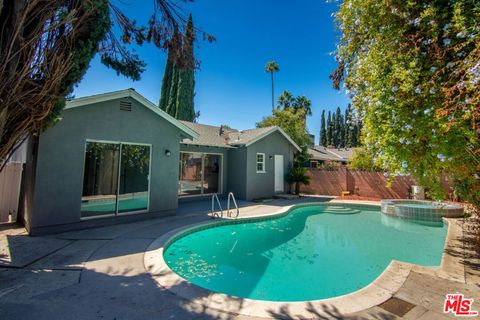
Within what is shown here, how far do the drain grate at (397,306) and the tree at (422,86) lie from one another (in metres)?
3.10

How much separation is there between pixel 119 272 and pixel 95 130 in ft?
17.9

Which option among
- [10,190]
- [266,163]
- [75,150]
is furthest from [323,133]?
[10,190]

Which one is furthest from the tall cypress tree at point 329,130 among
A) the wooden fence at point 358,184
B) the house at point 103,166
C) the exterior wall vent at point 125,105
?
the exterior wall vent at point 125,105

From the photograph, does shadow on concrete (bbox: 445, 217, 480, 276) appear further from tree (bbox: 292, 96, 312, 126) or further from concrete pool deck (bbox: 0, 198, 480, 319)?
tree (bbox: 292, 96, 312, 126)

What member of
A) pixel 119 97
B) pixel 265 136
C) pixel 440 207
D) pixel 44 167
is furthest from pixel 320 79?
pixel 44 167

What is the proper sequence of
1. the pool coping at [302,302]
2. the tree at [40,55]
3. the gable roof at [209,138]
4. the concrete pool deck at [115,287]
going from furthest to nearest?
1. the gable roof at [209,138]
2. the tree at [40,55]
3. the pool coping at [302,302]
4. the concrete pool deck at [115,287]

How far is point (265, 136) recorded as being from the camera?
1677 centimetres

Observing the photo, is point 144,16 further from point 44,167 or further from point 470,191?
point 470,191

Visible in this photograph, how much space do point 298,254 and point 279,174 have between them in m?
11.2

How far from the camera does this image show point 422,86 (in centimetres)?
480

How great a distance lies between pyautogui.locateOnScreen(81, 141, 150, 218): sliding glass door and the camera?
8156 millimetres

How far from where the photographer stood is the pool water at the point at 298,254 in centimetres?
531

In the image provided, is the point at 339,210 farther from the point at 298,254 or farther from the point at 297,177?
the point at 298,254

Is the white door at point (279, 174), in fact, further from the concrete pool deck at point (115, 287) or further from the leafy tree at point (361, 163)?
the concrete pool deck at point (115, 287)
